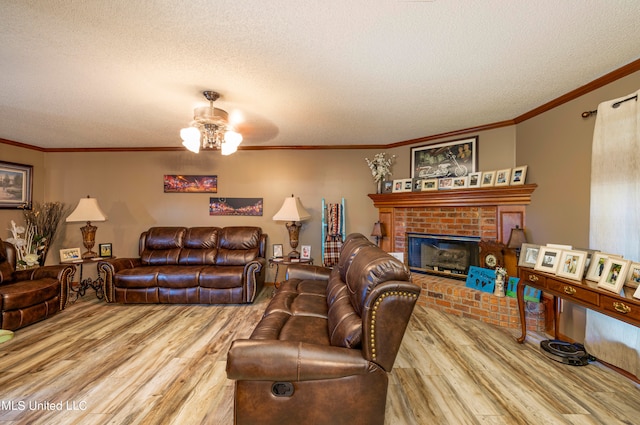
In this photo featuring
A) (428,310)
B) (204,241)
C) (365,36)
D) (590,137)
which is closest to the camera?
(365,36)

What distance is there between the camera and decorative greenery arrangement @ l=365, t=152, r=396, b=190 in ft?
13.8

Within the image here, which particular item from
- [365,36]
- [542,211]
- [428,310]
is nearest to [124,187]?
[365,36]

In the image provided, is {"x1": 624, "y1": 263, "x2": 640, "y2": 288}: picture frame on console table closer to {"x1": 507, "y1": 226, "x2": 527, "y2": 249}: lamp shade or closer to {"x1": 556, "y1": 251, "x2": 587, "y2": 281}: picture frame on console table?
{"x1": 556, "y1": 251, "x2": 587, "y2": 281}: picture frame on console table

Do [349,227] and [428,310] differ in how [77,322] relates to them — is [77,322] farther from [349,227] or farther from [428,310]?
[428,310]

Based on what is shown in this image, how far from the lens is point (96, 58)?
192 cm

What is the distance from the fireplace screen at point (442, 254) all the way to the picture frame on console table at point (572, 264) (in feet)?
3.84

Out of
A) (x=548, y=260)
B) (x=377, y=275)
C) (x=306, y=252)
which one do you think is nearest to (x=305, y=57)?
(x=377, y=275)

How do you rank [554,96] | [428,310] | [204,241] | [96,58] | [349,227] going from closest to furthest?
[96,58] → [554,96] → [428,310] → [204,241] → [349,227]

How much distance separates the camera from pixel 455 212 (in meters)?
3.58

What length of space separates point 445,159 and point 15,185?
6557 millimetres

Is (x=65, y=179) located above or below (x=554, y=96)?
below

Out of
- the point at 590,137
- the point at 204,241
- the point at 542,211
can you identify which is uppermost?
the point at 590,137

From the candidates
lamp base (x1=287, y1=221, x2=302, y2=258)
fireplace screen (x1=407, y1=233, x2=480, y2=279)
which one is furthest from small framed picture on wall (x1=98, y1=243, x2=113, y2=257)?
fireplace screen (x1=407, y1=233, x2=480, y2=279)

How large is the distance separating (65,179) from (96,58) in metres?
3.84
